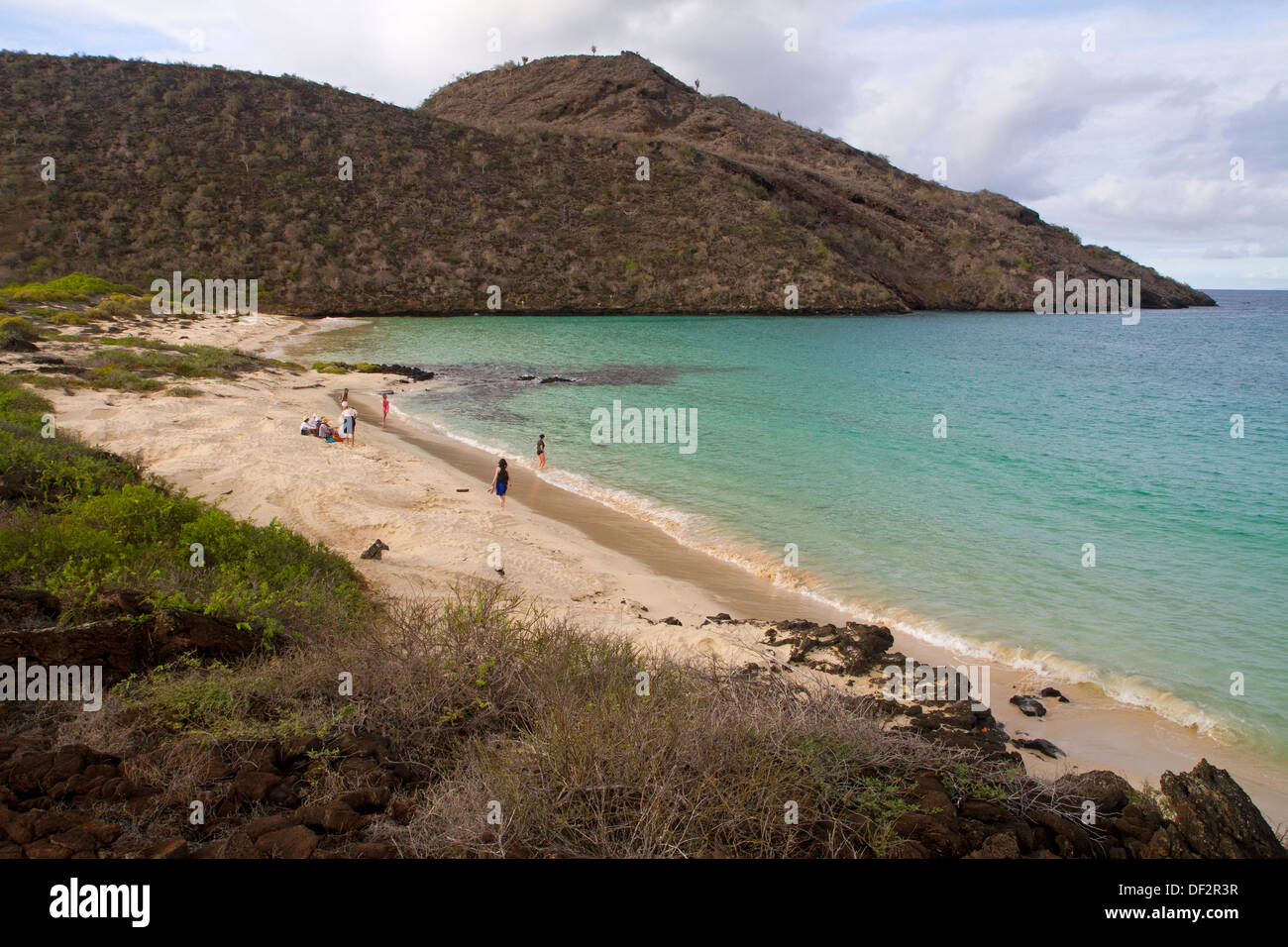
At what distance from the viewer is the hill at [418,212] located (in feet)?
180

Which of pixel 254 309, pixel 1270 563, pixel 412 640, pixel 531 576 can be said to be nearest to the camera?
A: pixel 412 640

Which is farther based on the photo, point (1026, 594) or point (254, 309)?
point (254, 309)

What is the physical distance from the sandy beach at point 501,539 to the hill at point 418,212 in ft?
135

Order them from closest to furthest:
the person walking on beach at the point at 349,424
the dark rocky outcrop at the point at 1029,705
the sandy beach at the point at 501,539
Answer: the sandy beach at the point at 501,539 → the dark rocky outcrop at the point at 1029,705 → the person walking on beach at the point at 349,424

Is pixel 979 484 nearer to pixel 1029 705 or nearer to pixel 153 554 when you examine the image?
pixel 1029 705

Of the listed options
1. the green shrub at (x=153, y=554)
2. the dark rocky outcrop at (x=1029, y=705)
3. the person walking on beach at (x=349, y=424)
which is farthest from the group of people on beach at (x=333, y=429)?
the dark rocky outcrop at (x=1029, y=705)

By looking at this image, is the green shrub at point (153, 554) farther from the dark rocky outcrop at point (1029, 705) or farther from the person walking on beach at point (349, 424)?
the person walking on beach at point (349, 424)

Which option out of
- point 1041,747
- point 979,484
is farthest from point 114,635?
point 979,484

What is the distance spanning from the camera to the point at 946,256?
87.4m

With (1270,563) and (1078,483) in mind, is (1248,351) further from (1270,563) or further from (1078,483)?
(1270,563)

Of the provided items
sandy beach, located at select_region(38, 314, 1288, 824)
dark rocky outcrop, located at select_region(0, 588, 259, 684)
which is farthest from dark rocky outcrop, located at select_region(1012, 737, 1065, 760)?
dark rocky outcrop, located at select_region(0, 588, 259, 684)

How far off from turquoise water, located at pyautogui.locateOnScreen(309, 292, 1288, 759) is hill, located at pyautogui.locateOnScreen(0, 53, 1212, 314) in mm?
22127
